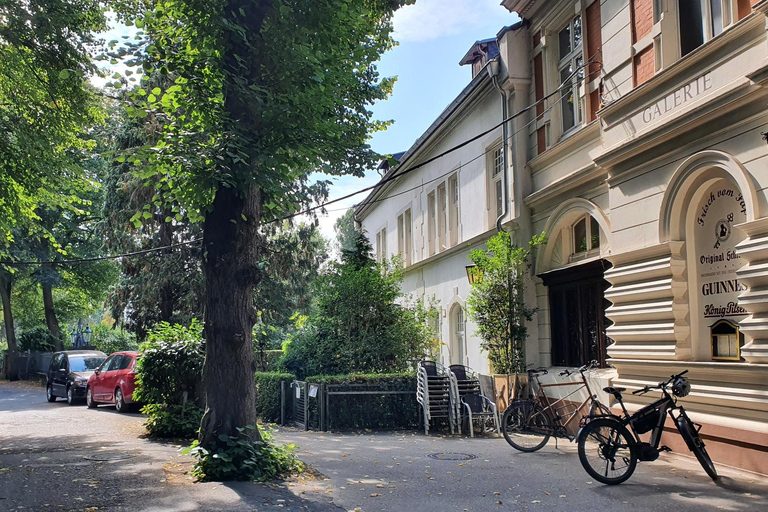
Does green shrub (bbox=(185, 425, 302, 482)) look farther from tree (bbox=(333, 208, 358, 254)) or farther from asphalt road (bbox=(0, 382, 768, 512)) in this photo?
tree (bbox=(333, 208, 358, 254))

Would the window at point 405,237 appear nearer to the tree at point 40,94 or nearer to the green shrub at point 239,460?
the tree at point 40,94

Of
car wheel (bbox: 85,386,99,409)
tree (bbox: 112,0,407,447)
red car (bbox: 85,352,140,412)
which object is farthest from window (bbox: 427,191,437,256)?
tree (bbox: 112,0,407,447)

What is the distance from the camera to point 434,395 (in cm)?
1475

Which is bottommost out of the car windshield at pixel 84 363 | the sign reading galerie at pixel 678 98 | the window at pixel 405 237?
the car windshield at pixel 84 363

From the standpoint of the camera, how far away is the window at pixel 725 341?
379 inches

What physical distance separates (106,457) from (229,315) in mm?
3310

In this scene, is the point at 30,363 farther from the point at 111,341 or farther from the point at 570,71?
the point at 570,71

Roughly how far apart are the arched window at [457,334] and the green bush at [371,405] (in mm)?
5991

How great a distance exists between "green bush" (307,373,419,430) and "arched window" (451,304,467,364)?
5.99 meters

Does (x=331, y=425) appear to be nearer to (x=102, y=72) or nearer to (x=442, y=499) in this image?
(x=442, y=499)

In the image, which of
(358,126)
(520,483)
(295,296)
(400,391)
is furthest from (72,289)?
(520,483)

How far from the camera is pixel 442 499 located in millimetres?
7961

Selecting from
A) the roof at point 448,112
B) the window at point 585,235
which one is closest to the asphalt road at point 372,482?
the window at point 585,235

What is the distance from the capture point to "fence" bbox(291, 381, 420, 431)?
15125mm
